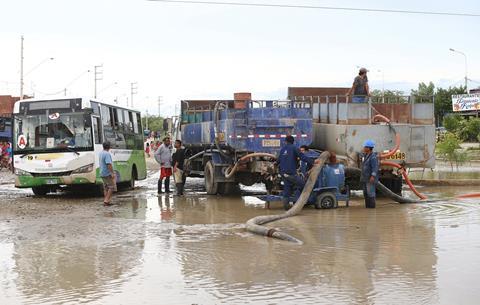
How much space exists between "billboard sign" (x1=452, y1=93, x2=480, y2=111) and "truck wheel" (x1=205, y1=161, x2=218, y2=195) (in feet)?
197

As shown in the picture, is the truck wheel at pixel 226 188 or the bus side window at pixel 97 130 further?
the truck wheel at pixel 226 188

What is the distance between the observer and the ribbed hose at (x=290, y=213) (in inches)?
404

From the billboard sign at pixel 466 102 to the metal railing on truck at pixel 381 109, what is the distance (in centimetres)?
5967

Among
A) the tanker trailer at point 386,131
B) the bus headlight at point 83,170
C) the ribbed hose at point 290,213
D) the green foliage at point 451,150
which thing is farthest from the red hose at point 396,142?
the green foliage at point 451,150

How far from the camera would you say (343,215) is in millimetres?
13266

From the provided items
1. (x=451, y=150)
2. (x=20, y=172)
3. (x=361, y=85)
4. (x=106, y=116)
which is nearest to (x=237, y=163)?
(x=361, y=85)

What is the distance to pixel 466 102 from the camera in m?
74.1

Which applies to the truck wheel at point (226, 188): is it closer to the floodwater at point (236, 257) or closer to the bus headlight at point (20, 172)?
the floodwater at point (236, 257)

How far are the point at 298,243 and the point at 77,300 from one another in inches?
154

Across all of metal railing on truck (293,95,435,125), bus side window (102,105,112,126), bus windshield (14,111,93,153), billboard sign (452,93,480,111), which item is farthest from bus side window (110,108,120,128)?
billboard sign (452,93,480,111)

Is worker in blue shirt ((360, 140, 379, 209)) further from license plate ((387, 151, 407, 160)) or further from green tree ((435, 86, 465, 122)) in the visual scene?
green tree ((435, 86, 465, 122))

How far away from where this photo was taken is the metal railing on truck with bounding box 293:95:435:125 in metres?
16.2

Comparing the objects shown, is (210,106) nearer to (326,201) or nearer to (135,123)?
(135,123)

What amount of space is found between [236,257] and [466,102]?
70259 millimetres
